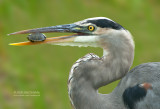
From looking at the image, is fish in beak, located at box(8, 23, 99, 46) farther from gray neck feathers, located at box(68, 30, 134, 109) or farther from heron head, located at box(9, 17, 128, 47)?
gray neck feathers, located at box(68, 30, 134, 109)

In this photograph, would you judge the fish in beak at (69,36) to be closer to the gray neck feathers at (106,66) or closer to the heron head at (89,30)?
the heron head at (89,30)

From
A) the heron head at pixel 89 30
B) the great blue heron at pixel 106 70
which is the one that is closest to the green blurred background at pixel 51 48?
the great blue heron at pixel 106 70

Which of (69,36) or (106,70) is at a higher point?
(69,36)

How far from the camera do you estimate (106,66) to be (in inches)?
91.7

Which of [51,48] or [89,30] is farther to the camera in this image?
[51,48]

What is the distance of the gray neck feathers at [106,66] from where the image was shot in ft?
7.61

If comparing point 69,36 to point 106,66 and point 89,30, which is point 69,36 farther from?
point 106,66

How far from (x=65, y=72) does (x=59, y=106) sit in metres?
0.52

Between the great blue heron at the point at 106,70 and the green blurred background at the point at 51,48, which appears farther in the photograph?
the green blurred background at the point at 51,48

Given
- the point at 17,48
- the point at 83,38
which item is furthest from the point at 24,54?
the point at 83,38

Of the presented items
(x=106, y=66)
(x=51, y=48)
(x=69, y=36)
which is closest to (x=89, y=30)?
(x=69, y=36)

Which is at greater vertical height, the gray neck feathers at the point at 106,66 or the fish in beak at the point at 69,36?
the fish in beak at the point at 69,36

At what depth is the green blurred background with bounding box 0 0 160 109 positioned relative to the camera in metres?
4.78

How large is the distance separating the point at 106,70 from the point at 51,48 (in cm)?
353
